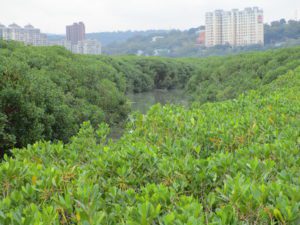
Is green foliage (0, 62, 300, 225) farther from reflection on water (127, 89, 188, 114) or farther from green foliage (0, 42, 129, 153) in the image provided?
reflection on water (127, 89, 188, 114)

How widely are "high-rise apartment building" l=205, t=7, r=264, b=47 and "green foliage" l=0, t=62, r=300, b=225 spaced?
14383 centimetres

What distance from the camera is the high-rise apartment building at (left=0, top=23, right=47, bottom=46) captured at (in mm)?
126750

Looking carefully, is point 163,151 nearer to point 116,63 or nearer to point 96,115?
point 96,115

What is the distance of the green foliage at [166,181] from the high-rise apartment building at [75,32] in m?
167

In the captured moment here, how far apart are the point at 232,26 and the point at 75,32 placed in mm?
59258

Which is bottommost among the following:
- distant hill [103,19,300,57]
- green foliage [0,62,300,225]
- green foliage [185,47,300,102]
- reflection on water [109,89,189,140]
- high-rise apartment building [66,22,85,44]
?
reflection on water [109,89,189,140]

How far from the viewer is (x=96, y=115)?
20.4 meters

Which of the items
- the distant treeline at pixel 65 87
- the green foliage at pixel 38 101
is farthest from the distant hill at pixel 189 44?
Result: the green foliage at pixel 38 101

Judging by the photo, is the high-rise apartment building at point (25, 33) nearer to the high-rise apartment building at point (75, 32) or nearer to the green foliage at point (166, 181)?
the high-rise apartment building at point (75, 32)

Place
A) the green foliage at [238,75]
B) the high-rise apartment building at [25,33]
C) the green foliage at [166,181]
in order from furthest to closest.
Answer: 1. the high-rise apartment building at [25,33]
2. the green foliage at [238,75]
3. the green foliage at [166,181]

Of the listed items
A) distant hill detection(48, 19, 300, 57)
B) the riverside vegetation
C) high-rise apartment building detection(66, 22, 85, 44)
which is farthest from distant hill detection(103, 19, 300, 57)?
the riverside vegetation

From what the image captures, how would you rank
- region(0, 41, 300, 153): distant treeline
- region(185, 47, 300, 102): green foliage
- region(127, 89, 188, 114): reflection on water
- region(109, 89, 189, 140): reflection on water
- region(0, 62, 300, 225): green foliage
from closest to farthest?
region(0, 62, 300, 225): green foliage, region(0, 41, 300, 153): distant treeline, region(185, 47, 300, 102): green foliage, region(109, 89, 189, 140): reflection on water, region(127, 89, 188, 114): reflection on water

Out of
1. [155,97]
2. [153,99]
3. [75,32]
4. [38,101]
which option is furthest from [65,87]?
[75,32]

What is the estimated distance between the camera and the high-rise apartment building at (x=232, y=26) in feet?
480
